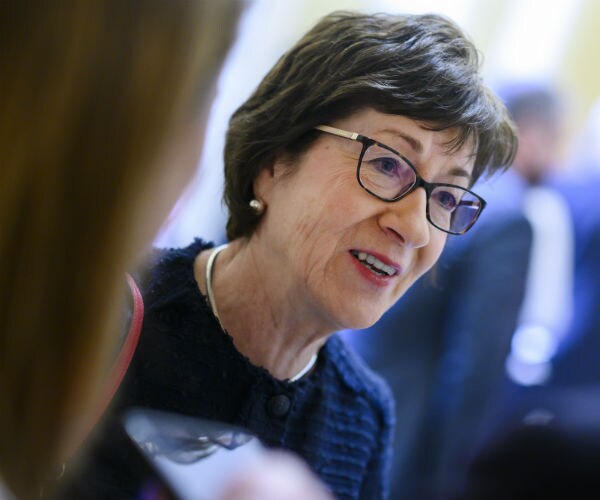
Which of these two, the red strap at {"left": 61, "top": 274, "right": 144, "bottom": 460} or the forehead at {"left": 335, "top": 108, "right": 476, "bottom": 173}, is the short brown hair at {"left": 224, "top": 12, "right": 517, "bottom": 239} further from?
the red strap at {"left": 61, "top": 274, "right": 144, "bottom": 460}

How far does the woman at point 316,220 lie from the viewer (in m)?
0.77

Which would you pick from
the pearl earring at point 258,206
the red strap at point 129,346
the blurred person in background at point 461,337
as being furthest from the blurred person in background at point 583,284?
the red strap at point 129,346

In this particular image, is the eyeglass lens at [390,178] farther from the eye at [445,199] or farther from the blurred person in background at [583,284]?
the blurred person in background at [583,284]

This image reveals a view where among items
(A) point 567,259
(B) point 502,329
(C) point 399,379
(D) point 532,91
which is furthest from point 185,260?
(A) point 567,259

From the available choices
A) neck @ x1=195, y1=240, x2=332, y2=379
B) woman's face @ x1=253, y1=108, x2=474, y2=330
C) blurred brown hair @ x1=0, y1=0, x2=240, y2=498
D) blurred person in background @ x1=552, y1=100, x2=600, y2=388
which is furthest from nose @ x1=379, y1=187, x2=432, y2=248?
blurred person in background @ x1=552, y1=100, x2=600, y2=388

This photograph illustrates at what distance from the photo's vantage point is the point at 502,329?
1022mm

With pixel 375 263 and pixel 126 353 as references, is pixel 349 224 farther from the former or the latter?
pixel 126 353

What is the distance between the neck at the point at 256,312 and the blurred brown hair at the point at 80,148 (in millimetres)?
223

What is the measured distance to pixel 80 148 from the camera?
0.57 m

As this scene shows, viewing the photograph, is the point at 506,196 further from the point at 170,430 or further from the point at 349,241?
the point at 170,430

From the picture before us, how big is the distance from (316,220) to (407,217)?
10 centimetres

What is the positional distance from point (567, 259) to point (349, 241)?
606 mm

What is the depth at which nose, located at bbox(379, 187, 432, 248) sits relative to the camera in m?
0.77

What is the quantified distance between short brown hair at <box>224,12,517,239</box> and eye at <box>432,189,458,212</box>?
0.05 meters
